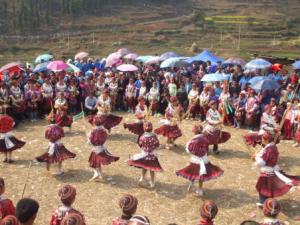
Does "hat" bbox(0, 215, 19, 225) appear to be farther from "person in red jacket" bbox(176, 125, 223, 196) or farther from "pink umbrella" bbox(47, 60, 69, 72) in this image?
"pink umbrella" bbox(47, 60, 69, 72)

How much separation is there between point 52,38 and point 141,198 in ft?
196

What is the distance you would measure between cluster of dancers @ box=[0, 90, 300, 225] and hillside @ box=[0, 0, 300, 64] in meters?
37.8

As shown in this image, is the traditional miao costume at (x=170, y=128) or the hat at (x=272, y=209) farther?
the traditional miao costume at (x=170, y=128)

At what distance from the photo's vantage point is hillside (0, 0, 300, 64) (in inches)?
2360

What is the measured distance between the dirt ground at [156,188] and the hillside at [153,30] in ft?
125

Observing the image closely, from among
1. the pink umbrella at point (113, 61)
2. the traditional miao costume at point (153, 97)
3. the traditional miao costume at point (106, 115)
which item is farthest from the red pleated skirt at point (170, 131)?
the pink umbrella at point (113, 61)

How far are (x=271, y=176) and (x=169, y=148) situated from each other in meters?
5.47

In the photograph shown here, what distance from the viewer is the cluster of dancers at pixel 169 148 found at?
10602 millimetres

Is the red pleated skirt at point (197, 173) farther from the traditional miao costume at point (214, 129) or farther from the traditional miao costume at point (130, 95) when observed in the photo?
the traditional miao costume at point (130, 95)

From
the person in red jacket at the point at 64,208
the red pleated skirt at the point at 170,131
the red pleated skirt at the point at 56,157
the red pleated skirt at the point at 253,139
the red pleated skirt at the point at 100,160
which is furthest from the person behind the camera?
the red pleated skirt at the point at 170,131

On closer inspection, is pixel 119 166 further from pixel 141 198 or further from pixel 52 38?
pixel 52 38

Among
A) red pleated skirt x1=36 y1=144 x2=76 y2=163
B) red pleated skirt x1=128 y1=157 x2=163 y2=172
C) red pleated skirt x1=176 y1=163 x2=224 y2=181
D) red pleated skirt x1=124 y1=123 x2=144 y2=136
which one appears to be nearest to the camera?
red pleated skirt x1=176 y1=163 x2=224 y2=181

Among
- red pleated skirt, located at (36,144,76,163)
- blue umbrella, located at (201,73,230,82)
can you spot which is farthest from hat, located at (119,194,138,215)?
blue umbrella, located at (201,73,230,82)

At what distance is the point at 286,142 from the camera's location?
1666 centimetres
